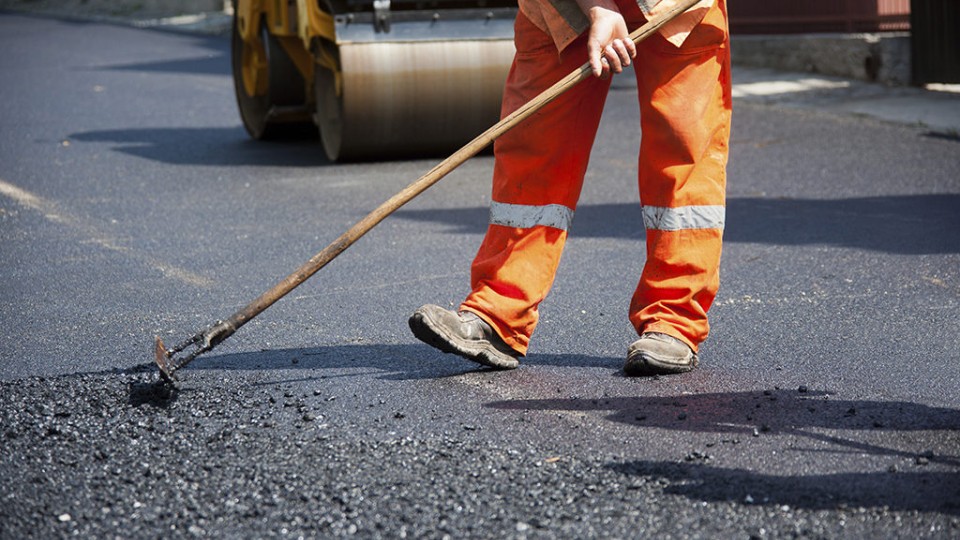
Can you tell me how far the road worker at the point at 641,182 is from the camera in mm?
3830

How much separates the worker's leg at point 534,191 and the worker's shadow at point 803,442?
1.29 ft

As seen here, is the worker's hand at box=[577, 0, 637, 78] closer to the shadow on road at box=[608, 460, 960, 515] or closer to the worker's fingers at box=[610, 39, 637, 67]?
the worker's fingers at box=[610, 39, 637, 67]

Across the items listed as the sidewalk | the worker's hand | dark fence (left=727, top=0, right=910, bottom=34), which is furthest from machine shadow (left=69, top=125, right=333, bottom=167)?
dark fence (left=727, top=0, right=910, bottom=34)

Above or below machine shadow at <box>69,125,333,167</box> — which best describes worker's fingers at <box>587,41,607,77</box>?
above

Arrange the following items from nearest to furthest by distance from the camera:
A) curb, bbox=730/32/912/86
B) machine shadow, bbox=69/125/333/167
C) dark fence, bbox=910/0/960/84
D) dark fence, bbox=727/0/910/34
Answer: machine shadow, bbox=69/125/333/167 → dark fence, bbox=910/0/960/84 → curb, bbox=730/32/912/86 → dark fence, bbox=727/0/910/34

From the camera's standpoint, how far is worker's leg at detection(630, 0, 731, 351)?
12.6 feet

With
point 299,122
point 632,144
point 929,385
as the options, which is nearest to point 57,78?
point 299,122

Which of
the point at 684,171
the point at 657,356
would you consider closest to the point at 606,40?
the point at 684,171

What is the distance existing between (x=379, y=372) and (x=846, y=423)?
4.40ft

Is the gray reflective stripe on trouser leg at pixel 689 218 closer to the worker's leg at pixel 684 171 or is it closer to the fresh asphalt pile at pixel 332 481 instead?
the worker's leg at pixel 684 171

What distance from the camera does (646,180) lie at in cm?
394

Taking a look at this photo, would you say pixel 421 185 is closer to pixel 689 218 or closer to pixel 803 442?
pixel 689 218

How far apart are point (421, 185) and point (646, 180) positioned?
2.27 feet

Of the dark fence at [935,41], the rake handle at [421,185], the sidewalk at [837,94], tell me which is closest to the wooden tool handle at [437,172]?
the rake handle at [421,185]
